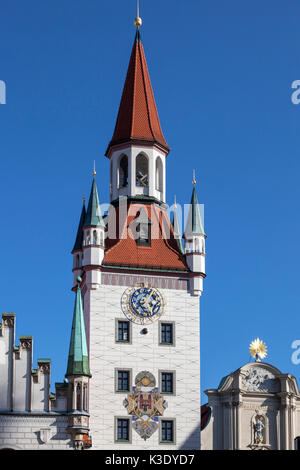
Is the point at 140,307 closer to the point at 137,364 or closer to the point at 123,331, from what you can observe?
the point at 123,331

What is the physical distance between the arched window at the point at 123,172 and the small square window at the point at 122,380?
11.2 m

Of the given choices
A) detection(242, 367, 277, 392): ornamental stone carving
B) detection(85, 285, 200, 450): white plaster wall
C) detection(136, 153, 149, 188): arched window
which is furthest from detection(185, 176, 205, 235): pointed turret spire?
detection(242, 367, 277, 392): ornamental stone carving

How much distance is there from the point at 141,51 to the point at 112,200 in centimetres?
972

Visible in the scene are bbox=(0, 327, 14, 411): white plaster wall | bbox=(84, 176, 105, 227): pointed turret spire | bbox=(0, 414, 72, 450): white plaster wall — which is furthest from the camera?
bbox=(84, 176, 105, 227): pointed turret spire

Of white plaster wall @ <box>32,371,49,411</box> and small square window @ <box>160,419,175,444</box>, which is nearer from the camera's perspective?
white plaster wall @ <box>32,371,49,411</box>

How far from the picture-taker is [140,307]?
60344 millimetres

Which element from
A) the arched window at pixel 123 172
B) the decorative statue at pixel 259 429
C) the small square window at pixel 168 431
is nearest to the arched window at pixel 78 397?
the small square window at pixel 168 431

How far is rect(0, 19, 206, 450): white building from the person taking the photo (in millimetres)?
55250

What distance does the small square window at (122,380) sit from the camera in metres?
58.8

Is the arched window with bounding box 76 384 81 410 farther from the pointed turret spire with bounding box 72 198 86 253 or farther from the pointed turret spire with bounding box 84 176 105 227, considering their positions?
the pointed turret spire with bounding box 72 198 86 253

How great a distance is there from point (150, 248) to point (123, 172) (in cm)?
539

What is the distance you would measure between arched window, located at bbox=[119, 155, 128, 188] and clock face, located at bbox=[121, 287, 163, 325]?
23.4ft

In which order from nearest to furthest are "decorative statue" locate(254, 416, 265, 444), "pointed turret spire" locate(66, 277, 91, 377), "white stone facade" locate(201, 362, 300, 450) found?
"pointed turret spire" locate(66, 277, 91, 377) < "white stone facade" locate(201, 362, 300, 450) < "decorative statue" locate(254, 416, 265, 444)
